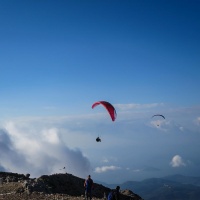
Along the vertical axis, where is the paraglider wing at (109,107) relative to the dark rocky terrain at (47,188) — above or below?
above

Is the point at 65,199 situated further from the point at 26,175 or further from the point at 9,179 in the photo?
the point at 26,175

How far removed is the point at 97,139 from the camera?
37812mm

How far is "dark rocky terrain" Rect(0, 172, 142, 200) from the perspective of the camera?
107ft

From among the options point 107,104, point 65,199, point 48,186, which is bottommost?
point 65,199

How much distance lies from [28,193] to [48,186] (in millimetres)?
6790

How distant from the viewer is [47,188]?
128 ft

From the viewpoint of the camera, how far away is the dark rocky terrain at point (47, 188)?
32688 mm

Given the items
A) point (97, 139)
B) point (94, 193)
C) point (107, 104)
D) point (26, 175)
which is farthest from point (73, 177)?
point (107, 104)

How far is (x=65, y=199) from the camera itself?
2998 centimetres

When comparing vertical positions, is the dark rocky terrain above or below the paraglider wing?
below

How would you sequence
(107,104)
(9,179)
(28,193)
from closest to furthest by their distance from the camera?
1. (28,193)
2. (107,104)
3. (9,179)

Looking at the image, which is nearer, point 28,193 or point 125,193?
point 28,193

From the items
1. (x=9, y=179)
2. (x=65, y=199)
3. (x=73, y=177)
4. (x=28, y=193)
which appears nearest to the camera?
(x=65, y=199)

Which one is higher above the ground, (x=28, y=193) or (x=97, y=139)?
(x=97, y=139)
